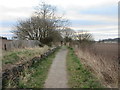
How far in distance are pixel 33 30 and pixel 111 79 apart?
32.3 meters

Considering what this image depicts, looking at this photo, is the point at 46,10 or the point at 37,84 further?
the point at 46,10

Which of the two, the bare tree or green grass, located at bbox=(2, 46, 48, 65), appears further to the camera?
the bare tree

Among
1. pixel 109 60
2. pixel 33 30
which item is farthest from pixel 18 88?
pixel 33 30

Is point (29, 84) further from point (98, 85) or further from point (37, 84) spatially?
point (98, 85)

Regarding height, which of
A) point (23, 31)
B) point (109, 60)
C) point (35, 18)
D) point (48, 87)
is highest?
point (35, 18)

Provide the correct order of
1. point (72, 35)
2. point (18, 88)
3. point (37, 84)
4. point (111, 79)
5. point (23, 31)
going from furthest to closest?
point (72, 35) < point (23, 31) < point (37, 84) < point (111, 79) < point (18, 88)

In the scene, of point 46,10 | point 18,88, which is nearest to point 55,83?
point 18,88

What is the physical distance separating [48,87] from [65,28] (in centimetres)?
3831

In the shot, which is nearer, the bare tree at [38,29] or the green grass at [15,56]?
the green grass at [15,56]

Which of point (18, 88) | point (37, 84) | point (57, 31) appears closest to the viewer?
point (18, 88)

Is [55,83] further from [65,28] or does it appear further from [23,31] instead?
[65,28]

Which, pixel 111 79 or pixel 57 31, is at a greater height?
pixel 57 31

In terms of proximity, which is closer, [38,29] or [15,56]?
[15,56]

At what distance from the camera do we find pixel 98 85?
6.92 m
